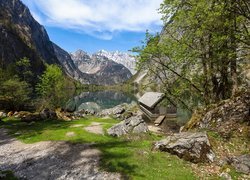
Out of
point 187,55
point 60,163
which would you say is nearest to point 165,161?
point 60,163

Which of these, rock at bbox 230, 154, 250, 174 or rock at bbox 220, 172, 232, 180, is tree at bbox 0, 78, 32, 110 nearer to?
rock at bbox 230, 154, 250, 174

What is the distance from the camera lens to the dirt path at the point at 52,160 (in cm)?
2030

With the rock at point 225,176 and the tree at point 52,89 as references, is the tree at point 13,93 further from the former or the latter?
the rock at point 225,176

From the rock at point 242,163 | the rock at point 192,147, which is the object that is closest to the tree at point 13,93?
the rock at point 192,147

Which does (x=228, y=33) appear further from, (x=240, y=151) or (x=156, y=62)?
(x=156, y=62)

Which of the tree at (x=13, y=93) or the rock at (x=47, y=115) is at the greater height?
the tree at (x=13, y=93)

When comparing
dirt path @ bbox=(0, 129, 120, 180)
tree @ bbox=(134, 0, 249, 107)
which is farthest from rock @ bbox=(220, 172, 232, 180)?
tree @ bbox=(134, 0, 249, 107)

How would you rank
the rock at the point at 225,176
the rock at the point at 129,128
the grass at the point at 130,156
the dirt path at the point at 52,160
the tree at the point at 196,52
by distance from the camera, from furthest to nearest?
the rock at the point at 129,128, the tree at the point at 196,52, the dirt path at the point at 52,160, the grass at the point at 130,156, the rock at the point at 225,176

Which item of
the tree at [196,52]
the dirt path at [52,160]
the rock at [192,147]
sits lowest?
the dirt path at [52,160]

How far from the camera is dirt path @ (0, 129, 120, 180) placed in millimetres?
20300

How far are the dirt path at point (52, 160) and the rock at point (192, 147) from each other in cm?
592

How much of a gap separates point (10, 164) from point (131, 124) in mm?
14676

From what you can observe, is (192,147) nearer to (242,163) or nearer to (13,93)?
(242,163)

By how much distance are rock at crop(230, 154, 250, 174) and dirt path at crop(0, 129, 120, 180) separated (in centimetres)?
854
